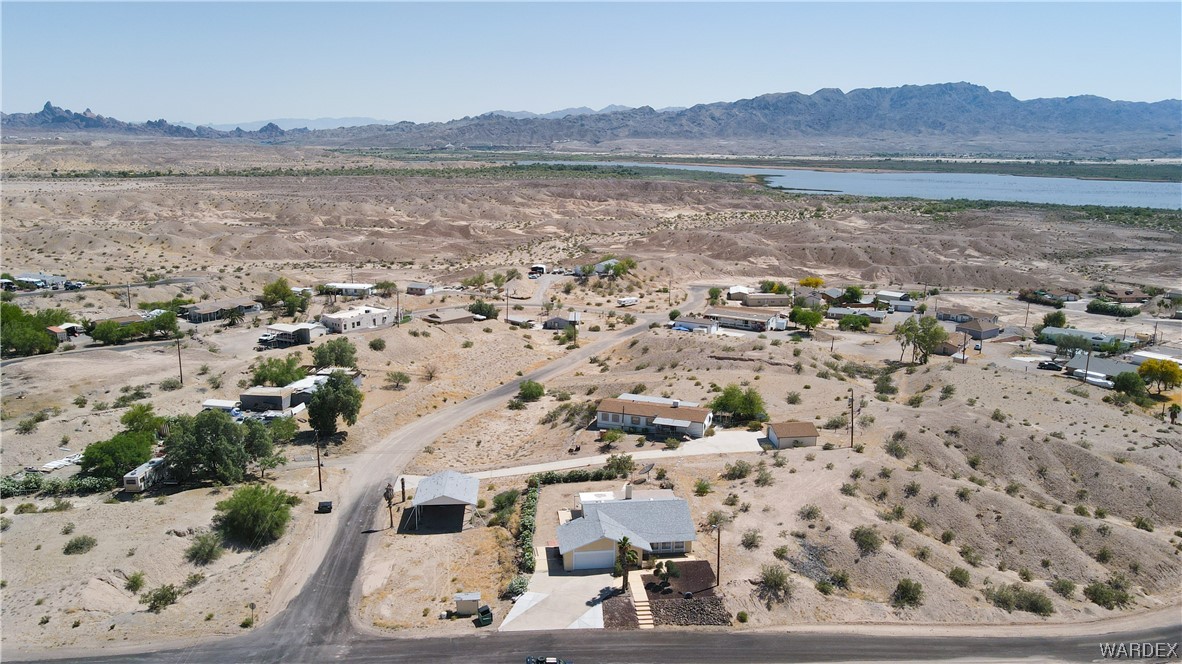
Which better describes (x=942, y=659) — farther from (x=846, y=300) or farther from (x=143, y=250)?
(x=143, y=250)

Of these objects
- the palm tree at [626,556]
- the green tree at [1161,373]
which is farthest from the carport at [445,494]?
the green tree at [1161,373]

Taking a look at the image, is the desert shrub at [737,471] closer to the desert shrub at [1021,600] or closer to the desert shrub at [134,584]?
the desert shrub at [1021,600]

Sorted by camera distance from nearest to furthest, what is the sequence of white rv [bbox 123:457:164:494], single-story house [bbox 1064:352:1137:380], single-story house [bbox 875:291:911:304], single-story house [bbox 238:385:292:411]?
white rv [bbox 123:457:164:494] < single-story house [bbox 238:385:292:411] < single-story house [bbox 1064:352:1137:380] < single-story house [bbox 875:291:911:304]

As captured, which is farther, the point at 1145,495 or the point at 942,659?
the point at 1145,495

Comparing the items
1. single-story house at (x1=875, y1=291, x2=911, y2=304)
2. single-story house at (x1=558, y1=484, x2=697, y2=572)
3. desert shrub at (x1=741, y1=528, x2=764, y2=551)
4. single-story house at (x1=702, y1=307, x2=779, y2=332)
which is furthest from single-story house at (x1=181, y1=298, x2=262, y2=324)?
single-story house at (x1=875, y1=291, x2=911, y2=304)

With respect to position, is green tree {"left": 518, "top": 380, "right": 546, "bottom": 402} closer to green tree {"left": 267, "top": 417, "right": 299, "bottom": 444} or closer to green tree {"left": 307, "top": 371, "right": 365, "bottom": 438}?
green tree {"left": 307, "top": 371, "right": 365, "bottom": 438}

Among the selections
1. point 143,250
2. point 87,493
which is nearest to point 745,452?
point 87,493
